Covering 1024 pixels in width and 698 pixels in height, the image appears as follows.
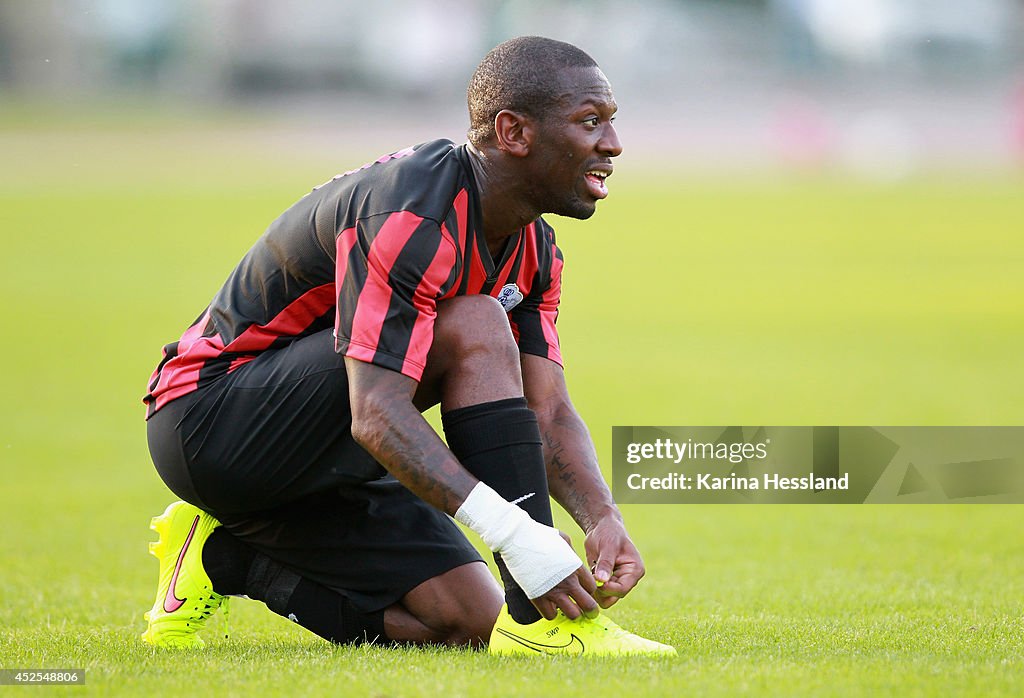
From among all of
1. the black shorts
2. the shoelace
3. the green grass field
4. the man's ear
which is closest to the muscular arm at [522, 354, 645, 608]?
the green grass field

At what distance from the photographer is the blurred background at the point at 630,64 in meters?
41.3

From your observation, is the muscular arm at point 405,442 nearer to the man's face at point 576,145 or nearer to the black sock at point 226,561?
the man's face at point 576,145

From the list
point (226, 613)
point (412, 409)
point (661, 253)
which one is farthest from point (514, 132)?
point (661, 253)

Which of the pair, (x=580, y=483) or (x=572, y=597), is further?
(x=580, y=483)

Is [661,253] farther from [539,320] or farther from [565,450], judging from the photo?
[565,450]

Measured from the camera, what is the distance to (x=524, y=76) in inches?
144

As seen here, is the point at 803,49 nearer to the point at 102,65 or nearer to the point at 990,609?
the point at 102,65

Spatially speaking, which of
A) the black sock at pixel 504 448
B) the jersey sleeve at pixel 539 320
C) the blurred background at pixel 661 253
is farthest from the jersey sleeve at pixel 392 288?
the blurred background at pixel 661 253

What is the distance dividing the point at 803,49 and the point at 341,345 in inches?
1785

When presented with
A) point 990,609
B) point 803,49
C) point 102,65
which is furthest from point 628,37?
point 990,609

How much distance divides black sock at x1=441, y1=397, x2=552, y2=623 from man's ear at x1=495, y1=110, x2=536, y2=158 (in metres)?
0.68

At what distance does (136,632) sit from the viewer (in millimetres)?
4242

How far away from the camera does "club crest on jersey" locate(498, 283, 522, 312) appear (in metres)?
3.95

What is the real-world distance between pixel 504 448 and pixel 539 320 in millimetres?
675
